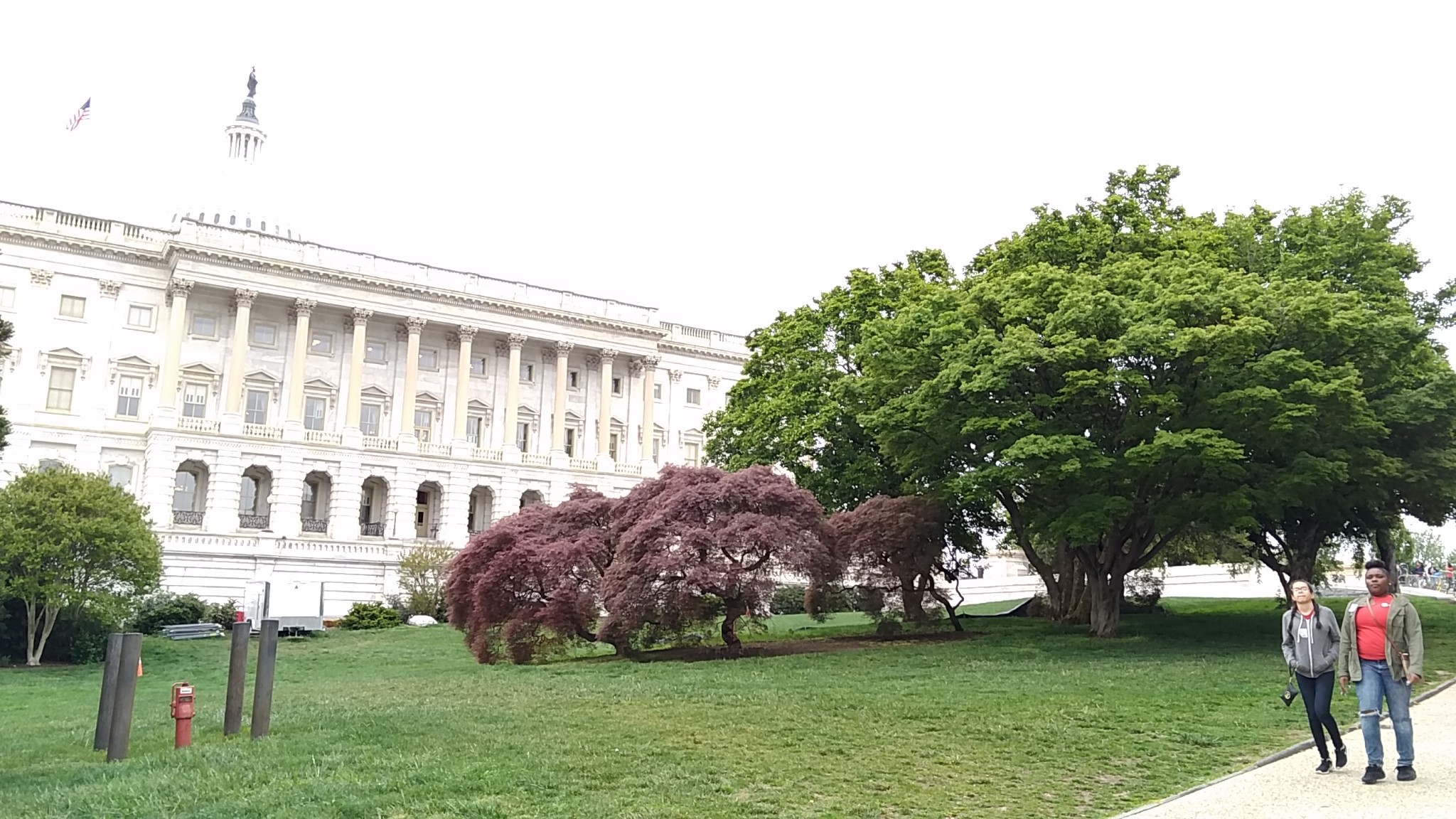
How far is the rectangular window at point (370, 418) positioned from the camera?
63.9m

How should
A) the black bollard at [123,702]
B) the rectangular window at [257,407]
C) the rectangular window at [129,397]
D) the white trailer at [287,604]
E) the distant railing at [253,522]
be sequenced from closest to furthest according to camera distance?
the black bollard at [123,702] → the white trailer at [287,604] → the distant railing at [253,522] → the rectangular window at [129,397] → the rectangular window at [257,407]

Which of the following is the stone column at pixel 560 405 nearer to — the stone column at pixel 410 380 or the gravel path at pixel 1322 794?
Answer: the stone column at pixel 410 380

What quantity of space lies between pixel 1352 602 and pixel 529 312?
61573 mm

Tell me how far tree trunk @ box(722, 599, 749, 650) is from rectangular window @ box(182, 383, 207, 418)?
43.7 meters

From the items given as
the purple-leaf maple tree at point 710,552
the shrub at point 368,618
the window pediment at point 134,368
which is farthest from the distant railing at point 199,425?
the purple-leaf maple tree at point 710,552

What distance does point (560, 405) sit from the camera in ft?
224

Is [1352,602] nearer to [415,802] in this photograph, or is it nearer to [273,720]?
[415,802]

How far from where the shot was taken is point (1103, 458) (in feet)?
72.4

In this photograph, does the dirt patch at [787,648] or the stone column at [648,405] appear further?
the stone column at [648,405]

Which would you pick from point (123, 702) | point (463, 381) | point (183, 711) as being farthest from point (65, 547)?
point (463, 381)

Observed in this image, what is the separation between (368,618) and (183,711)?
111 ft

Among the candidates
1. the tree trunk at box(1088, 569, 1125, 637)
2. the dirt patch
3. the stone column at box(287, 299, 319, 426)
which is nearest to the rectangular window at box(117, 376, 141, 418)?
the stone column at box(287, 299, 319, 426)

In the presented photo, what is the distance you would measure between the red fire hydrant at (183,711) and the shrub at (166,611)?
28.9 meters

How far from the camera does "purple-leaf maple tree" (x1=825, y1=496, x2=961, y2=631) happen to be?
92.4 feet
